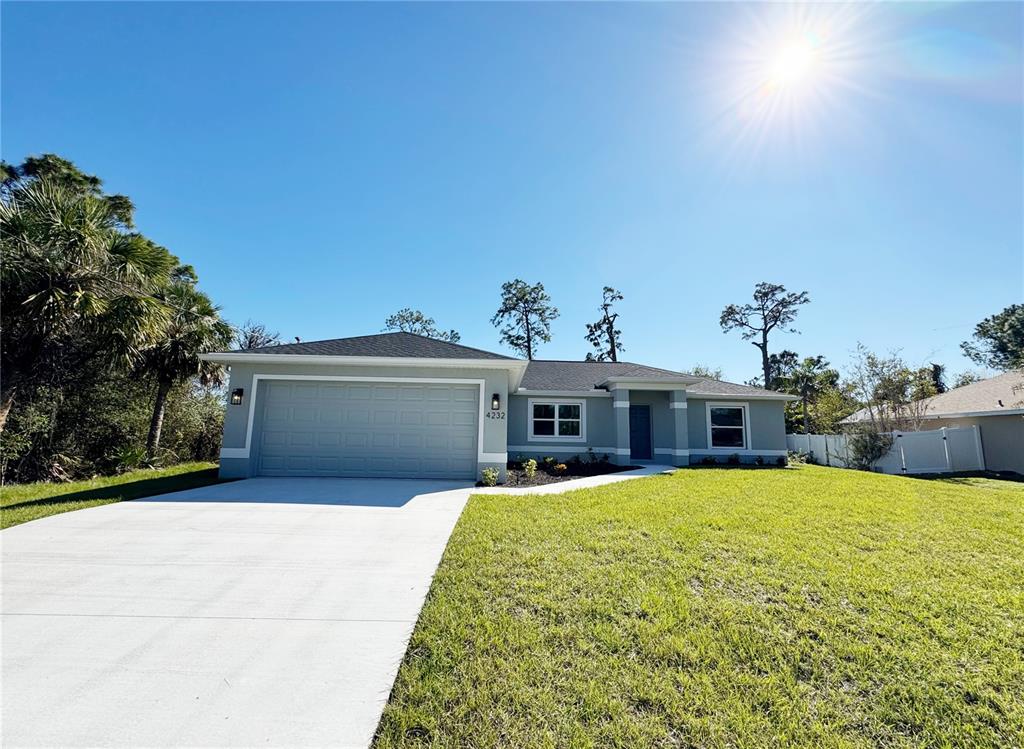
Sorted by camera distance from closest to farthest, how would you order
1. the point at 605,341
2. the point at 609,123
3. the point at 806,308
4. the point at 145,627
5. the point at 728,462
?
the point at 145,627 → the point at 609,123 → the point at 728,462 → the point at 806,308 → the point at 605,341

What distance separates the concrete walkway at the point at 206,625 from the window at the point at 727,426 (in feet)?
42.2

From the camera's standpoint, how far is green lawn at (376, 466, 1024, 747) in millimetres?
2105

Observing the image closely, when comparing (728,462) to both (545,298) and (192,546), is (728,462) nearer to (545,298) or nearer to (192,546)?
(192,546)

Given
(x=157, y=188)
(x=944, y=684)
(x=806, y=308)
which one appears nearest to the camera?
(x=944, y=684)

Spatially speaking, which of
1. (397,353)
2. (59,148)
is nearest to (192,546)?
(397,353)

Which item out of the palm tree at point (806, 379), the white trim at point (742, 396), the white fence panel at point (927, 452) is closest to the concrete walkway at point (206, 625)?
the white trim at point (742, 396)

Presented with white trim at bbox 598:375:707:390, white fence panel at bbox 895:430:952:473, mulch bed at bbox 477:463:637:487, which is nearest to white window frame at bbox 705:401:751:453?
white trim at bbox 598:375:707:390

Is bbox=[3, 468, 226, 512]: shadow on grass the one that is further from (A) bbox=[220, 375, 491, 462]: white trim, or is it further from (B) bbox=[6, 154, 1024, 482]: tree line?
(B) bbox=[6, 154, 1024, 482]: tree line

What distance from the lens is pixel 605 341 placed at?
98.7 ft

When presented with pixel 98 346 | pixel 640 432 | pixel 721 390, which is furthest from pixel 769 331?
Answer: pixel 98 346

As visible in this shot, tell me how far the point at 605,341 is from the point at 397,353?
22.5 m

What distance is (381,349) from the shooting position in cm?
1016

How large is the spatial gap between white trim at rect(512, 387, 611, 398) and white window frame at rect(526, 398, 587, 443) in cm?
21

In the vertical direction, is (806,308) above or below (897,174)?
above
